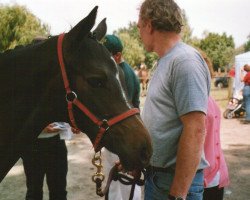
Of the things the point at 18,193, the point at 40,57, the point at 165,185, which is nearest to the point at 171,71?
the point at 165,185

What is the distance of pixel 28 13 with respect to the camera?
2847 centimetres

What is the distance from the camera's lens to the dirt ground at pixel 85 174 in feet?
17.3

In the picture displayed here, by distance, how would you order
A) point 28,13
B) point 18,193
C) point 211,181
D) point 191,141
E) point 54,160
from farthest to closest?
point 28,13 → point 18,193 → point 54,160 → point 211,181 → point 191,141

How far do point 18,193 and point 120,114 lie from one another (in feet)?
12.6

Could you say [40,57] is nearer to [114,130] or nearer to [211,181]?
[114,130]

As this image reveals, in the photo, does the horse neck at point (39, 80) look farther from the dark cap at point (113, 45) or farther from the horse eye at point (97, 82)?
the dark cap at point (113, 45)

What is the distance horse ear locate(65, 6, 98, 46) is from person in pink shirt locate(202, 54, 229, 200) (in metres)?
1.23

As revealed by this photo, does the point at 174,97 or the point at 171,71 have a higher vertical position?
the point at 171,71

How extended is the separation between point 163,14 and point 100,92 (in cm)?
58

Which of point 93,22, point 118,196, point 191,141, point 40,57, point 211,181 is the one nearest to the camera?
point 191,141

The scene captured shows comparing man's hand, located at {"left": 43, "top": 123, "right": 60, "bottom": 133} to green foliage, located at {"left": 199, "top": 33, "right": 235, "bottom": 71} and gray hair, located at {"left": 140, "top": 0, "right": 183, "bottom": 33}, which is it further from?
green foliage, located at {"left": 199, "top": 33, "right": 235, "bottom": 71}

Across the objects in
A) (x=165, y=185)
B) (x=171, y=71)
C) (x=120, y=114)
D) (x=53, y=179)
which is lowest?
(x=53, y=179)

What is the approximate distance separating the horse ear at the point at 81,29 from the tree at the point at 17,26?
23.9m

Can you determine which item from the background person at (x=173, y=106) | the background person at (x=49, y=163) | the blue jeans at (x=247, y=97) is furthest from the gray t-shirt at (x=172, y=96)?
the blue jeans at (x=247, y=97)
